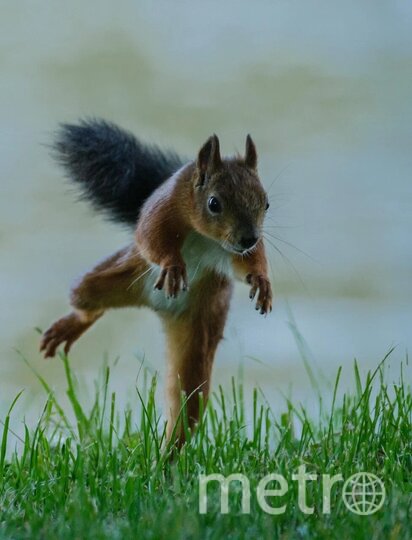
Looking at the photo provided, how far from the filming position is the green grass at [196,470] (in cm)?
171

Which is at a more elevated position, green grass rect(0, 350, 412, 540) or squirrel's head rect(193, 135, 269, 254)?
squirrel's head rect(193, 135, 269, 254)

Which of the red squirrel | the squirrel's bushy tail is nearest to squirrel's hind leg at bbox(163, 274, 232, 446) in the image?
the red squirrel

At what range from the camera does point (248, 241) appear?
83.0 inches

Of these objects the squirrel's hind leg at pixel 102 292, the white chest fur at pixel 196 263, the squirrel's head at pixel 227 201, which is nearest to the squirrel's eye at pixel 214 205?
the squirrel's head at pixel 227 201

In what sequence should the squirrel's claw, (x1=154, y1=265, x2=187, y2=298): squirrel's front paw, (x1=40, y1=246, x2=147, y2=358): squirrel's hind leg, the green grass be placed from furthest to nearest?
the squirrel's claw, (x1=40, y1=246, x2=147, y2=358): squirrel's hind leg, (x1=154, y1=265, x2=187, y2=298): squirrel's front paw, the green grass

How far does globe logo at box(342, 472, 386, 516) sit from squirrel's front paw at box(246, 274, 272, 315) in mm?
358

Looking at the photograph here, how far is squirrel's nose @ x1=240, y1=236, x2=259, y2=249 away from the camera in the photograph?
211 cm

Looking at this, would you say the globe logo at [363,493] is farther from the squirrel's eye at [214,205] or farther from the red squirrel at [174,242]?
the squirrel's eye at [214,205]

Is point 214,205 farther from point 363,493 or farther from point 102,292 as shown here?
point 363,493

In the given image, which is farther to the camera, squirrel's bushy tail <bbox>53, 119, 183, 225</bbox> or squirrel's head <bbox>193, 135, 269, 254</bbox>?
squirrel's bushy tail <bbox>53, 119, 183, 225</bbox>

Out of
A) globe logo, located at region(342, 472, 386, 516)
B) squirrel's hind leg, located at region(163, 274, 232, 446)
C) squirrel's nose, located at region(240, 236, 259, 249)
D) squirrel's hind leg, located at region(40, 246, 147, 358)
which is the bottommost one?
globe logo, located at region(342, 472, 386, 516)

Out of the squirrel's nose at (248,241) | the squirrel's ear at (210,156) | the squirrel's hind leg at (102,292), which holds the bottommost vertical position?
the squirrel's nose at (248,241)

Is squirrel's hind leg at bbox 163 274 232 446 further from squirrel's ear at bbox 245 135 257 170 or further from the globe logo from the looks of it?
the globe logo

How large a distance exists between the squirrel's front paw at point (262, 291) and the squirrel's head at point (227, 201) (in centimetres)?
9
